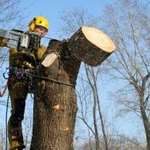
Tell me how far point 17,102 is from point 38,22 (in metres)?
0.88

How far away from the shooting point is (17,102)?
3096 millimetres

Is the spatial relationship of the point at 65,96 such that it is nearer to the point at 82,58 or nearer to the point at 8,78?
the point at 82,58

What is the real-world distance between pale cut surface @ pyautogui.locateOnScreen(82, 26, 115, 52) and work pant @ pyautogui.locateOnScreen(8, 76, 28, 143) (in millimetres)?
765

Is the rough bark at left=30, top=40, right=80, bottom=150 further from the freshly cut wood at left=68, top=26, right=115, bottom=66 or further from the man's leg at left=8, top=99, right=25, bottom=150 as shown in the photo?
the man's leg at left=8, top=99, right=25, bottom=150

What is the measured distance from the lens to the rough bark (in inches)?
104

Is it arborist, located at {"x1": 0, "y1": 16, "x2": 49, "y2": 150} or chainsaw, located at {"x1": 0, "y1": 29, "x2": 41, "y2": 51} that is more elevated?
chainsaw, located at {"x1": 0, "y1": 29, "x2": 41, "y2": 51}

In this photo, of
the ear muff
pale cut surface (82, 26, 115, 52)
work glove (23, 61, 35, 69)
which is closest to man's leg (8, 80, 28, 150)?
work glove (23, 61, 35, 69)

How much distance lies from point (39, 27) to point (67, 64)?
2.53ft

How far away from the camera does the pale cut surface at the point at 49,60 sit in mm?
2740

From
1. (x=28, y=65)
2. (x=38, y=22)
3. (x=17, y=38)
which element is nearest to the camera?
(x=17, y=38)

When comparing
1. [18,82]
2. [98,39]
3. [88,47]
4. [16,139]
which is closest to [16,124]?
[16,139]

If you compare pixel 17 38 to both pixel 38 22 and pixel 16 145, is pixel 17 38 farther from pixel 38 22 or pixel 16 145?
pixel 16 145

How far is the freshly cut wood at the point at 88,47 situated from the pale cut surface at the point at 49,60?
16 cm

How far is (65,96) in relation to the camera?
2.73 metres
